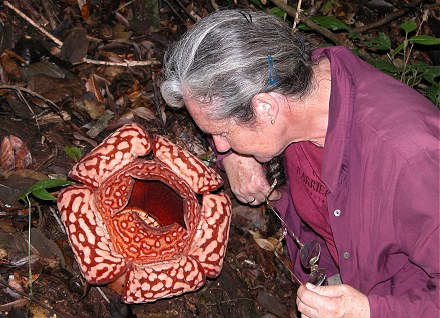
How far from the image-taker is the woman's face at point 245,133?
2.75 metres

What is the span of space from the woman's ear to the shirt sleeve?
0.58 metres

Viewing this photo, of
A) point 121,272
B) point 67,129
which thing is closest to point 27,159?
point 67,129

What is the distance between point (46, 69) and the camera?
3.81m

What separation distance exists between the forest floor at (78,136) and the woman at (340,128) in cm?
90

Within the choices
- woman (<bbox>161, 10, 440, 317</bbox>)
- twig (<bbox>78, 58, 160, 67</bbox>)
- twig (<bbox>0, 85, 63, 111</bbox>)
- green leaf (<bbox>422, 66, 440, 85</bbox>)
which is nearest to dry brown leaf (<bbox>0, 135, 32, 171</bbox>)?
twig (<bbox>0, 85, 63, 111</bbox>)

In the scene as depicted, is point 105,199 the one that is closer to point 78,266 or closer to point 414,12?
point 78,266

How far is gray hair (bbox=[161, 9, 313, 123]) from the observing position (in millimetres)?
2586

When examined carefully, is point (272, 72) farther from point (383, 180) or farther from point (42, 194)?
point (42, 194)

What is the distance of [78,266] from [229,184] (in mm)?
1141

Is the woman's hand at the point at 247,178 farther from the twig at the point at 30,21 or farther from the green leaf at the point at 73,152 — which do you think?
the twig at the point at 30,21

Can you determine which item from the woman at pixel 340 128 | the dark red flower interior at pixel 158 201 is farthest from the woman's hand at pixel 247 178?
the woman at pixel 340 128

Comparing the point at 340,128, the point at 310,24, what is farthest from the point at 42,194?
the point at 310,24

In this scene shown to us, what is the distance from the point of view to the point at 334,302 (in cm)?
268

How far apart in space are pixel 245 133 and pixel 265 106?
7.0 inches
